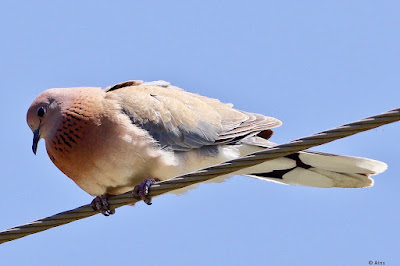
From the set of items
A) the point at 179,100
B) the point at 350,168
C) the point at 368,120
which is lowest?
the point at 368,120

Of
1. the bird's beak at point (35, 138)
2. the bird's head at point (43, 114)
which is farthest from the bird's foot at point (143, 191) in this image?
the bird's beak at point (35, 138)

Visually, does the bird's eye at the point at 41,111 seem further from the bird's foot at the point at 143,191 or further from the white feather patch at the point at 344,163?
the white feather patch at the point at 344,163

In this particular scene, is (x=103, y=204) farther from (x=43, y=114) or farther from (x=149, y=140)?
(x=43, y=114)

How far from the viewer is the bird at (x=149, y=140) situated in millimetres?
4594

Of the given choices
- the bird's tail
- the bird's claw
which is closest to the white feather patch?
the bird's tail

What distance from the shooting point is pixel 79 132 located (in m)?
4.66

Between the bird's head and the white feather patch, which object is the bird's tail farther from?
the bird's head

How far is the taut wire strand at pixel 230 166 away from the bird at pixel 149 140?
59 centimetres

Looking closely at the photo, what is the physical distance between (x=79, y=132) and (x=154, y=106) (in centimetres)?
55

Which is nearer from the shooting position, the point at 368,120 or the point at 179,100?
the point at 368,120

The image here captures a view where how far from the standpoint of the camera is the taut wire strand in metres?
2.89

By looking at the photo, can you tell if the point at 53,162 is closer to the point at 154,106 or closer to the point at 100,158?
the point at 100,158

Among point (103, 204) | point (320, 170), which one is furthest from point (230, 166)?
point (320, 170)

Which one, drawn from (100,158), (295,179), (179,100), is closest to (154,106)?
(179,100)
